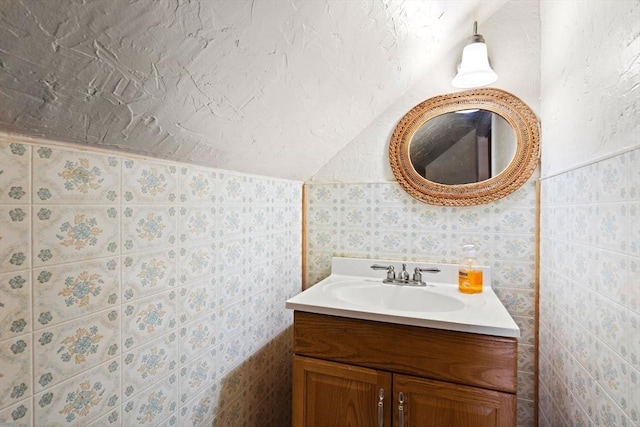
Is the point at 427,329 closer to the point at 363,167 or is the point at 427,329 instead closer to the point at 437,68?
the point at 363,167

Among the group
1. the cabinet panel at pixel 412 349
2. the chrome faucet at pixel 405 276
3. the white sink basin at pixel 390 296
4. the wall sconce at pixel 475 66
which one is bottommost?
the cabinet panel at pixel 412 349

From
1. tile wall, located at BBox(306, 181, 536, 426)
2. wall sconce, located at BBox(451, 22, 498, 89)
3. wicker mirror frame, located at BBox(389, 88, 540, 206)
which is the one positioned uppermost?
wall sconce, located at BBox(451, 22, 498, 89)

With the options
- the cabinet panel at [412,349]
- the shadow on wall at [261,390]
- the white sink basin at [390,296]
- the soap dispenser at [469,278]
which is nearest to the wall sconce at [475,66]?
the soap dispenser at [469,278]

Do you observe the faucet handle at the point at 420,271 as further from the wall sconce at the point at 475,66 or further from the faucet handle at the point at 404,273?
the wall sconce at the point at 475,66

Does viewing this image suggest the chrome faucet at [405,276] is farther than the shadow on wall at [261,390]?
Yes

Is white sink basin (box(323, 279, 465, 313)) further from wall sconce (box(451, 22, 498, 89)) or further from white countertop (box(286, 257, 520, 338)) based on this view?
wall sconce (box(451, 22, 498, 89))

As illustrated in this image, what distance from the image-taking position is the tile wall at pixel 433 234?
1296 mm

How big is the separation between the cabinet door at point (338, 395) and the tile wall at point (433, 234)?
0.60 m

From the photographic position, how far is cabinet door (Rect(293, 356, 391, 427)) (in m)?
1.01

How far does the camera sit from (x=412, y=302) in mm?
1316

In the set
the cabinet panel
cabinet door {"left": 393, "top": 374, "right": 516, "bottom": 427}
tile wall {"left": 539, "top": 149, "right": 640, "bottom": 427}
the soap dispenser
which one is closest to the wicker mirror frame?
Result: tile wall {"left": 539, "top": 149, "right": 640, "bottom": 427}

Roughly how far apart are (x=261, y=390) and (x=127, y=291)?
83cm

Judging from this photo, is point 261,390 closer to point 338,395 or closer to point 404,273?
point 338,395

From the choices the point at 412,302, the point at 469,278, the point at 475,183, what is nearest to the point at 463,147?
the point at 475,183
